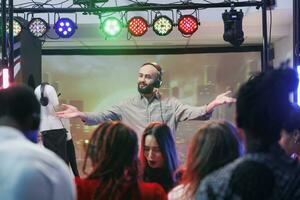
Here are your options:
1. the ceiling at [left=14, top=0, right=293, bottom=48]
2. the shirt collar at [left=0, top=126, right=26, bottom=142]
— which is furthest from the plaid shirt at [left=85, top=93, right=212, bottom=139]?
the ceiling at [left=14, top=0, right=293, bottom=48]

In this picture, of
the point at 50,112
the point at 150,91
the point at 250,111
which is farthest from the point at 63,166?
the point at 50,112

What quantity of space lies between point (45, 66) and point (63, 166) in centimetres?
835

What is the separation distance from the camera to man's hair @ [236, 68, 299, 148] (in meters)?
1.71

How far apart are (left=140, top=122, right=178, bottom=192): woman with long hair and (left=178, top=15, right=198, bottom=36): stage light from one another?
421cm

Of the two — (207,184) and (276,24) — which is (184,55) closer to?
(276,24)

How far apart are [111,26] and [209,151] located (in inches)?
217

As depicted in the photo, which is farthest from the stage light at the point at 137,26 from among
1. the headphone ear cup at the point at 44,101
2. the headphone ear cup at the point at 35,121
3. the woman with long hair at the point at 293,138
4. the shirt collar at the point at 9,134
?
the shirt collar at the point at 9,134

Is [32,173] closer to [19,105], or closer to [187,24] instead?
[19,105]

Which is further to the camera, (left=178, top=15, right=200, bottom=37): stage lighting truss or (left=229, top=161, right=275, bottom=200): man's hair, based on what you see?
(left=178, top=15, right=200, bottom=37): stage lighting truss

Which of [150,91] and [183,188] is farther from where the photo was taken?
[150,91]

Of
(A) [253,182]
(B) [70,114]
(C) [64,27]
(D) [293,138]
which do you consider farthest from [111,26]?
(A) [253,182]

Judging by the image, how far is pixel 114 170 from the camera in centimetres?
248

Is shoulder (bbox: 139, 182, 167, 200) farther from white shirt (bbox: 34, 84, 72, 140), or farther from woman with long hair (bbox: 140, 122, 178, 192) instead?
white shirt (bbox: 34, 84, 72, 140)

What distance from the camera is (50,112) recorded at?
22.8 ft
